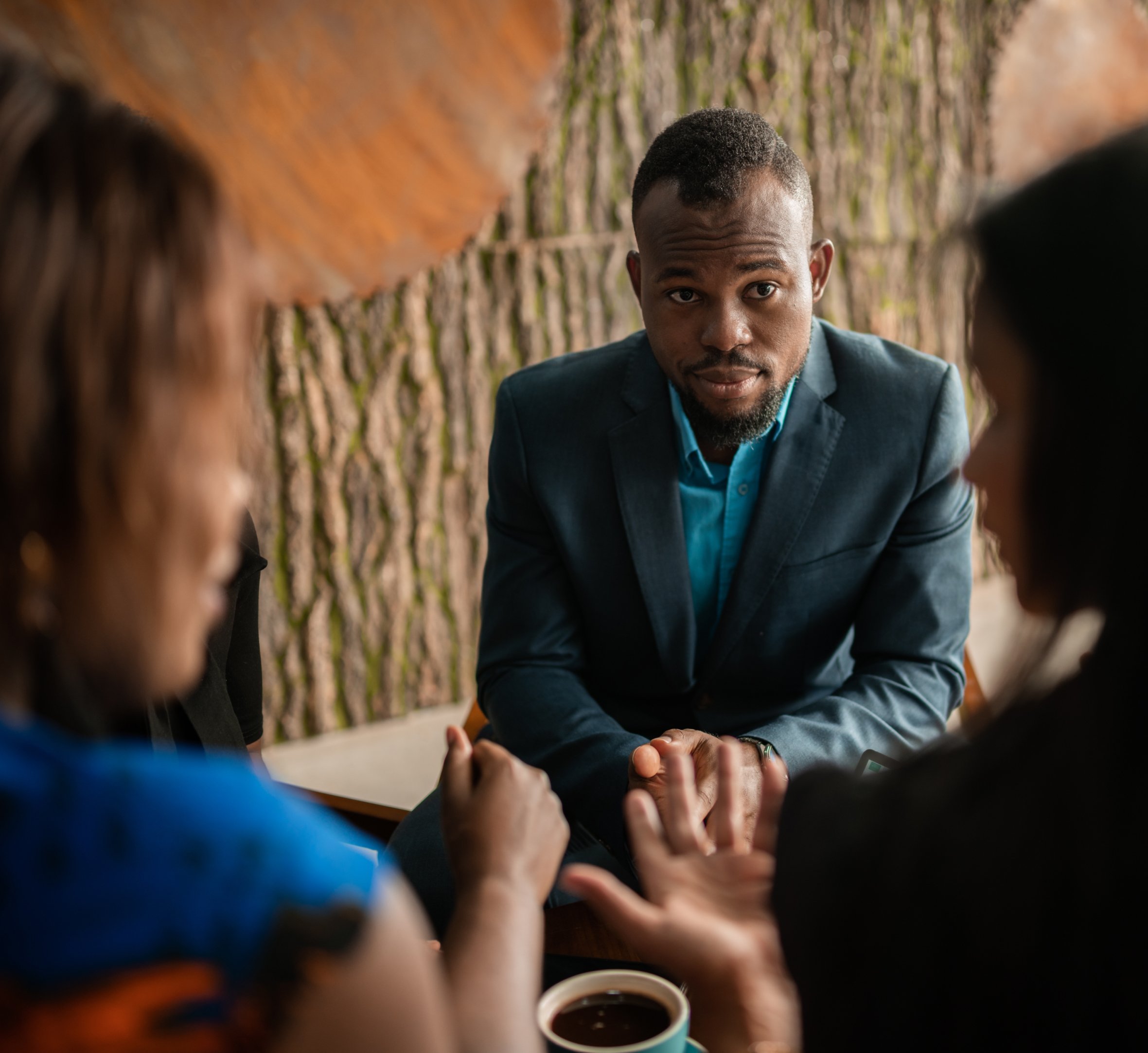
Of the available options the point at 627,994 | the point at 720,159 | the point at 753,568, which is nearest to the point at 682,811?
the point at 627,994

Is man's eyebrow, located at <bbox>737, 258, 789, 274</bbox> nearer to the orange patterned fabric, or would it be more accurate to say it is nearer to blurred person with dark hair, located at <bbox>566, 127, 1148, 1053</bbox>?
blurred person with dark hair, located at <bbox>566, 127, 1148, 1053</bbox>

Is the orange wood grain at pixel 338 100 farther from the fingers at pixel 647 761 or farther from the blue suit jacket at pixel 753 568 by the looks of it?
the fingers at pixel 647 761

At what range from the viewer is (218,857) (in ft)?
1.72

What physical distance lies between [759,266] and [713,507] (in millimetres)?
427

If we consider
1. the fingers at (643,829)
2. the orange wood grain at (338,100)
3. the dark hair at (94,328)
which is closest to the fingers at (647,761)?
the fingers at (643,829)

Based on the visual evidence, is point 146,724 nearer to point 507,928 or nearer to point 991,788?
point 507,928

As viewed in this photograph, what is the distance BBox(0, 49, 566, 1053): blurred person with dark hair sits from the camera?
1.68ft

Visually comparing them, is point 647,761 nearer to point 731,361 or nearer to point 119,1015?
point 731,361

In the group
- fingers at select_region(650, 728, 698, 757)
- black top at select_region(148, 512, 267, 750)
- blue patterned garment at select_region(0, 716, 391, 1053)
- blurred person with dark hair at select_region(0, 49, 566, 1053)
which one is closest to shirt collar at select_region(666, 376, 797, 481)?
fingers at select_region(650, 728, 698, 757)

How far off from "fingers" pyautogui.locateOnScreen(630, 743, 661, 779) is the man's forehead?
799mm

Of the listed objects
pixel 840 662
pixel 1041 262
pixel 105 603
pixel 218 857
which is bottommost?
pixel 840 662

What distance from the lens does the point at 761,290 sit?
1.62m

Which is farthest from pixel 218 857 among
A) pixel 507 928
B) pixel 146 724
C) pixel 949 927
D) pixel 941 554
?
pixel 941 554

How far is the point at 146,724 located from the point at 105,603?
2.41ft
